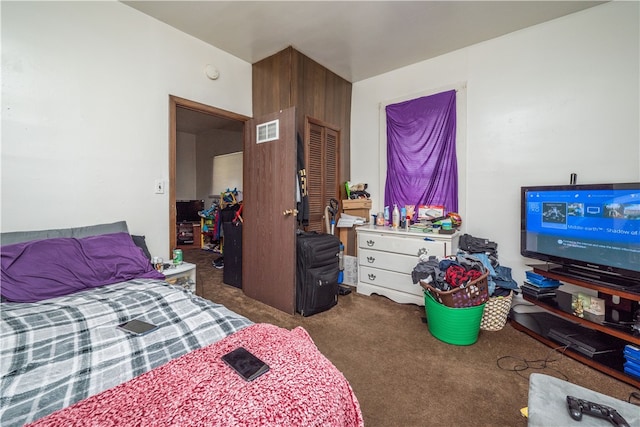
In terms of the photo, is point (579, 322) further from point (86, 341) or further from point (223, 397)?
point (86, 341)

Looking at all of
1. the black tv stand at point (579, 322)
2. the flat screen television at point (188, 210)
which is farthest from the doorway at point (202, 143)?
the black tv stand at point (579, 322)

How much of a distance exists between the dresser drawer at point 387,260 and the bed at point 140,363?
1.87m

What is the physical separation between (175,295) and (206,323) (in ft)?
1.27

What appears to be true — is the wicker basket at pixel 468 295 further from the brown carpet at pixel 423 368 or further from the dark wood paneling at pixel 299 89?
the dark wood paneling at pixel 299 89

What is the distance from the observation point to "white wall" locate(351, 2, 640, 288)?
2.10m

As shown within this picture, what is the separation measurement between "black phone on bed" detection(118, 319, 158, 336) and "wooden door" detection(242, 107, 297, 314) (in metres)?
1.44

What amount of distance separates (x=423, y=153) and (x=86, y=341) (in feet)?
10.4

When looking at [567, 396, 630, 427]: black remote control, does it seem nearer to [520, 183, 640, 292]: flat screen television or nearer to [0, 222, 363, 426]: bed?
[0, 222, 363, 426]: bed

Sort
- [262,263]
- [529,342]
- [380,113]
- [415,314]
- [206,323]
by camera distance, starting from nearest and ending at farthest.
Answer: [206,323]
[529,342]
[415,314]
[262,263]
[380,113]

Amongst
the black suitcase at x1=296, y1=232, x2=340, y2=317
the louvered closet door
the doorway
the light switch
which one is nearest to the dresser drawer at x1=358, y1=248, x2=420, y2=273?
the black suitcase at x1=296, y1=232, x2=340, y2=317

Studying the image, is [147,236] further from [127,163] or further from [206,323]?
[206,323]

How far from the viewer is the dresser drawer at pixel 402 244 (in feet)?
8.21

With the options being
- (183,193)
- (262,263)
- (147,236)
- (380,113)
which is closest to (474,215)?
(380,113)

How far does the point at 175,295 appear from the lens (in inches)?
54.2
